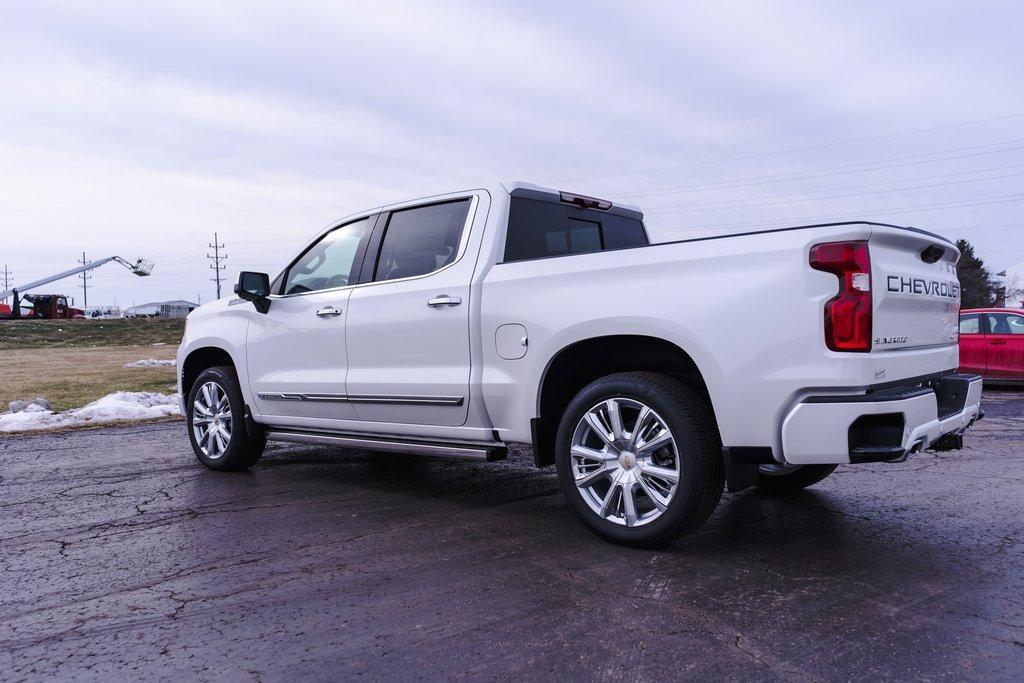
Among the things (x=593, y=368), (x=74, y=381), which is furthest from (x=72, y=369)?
(x=593, y=368)

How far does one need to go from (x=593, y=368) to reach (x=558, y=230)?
3.80ft

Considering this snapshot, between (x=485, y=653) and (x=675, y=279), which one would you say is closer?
(x=485, y=653)

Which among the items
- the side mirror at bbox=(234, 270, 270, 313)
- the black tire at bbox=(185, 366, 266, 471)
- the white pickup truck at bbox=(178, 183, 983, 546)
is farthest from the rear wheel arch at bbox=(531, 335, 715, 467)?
the black tire at bbox=(185, 366, 266, 471)

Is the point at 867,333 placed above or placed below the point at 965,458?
above

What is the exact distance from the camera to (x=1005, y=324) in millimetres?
12641

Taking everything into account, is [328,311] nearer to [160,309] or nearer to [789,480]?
[789,480]

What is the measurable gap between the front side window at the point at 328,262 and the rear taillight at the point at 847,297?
3280 millimetres

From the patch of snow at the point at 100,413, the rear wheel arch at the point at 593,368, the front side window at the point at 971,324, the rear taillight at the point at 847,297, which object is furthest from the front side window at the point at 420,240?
the front side window at the point at 971,324

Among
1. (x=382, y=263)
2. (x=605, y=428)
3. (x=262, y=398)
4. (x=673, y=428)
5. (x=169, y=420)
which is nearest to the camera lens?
(x=673, y=428)

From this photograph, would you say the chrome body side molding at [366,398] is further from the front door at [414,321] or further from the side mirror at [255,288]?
the side mirror at [255,288]

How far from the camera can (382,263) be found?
5402mm

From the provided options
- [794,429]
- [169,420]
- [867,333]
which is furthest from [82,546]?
[169,420]

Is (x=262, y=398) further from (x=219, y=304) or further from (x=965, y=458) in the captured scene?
(x=965, y=458)

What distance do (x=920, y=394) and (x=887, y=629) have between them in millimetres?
1135
